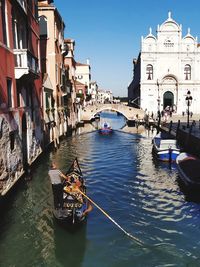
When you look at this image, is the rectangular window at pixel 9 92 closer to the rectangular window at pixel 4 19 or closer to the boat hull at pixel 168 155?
the rectangular window at pixel 4 19

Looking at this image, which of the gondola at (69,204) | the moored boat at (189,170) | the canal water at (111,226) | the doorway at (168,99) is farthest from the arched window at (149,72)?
the gondola at (69,204)

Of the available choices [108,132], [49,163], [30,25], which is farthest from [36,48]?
[108,132]

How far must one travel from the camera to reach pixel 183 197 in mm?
9828

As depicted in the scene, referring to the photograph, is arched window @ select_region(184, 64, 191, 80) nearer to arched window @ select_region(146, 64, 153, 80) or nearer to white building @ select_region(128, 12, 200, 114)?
white building @ select_region(128, 12, 200, 114)

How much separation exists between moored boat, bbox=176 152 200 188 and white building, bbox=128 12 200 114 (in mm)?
26699

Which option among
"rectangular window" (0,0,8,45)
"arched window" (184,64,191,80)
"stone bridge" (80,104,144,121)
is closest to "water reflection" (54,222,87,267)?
"rectangular window" (0,0,8,45)

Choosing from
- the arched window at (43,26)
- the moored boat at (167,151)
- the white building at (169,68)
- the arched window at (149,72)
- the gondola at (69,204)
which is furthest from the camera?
the arched window at (149,72)

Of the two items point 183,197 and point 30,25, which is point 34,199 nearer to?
point 183,197

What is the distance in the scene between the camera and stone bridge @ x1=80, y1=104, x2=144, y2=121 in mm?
36844

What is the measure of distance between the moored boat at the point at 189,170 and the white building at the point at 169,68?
87.6 feet

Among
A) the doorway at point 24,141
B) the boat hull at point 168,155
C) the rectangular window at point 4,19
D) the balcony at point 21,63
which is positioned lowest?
the boat hull at point 168,155

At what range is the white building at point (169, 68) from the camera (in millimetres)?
38906

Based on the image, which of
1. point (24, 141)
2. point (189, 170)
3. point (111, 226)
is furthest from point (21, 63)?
point (189, 170)

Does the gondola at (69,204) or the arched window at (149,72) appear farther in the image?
the arched window at (149,72)
